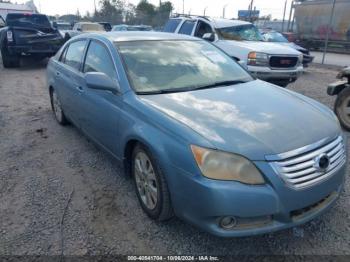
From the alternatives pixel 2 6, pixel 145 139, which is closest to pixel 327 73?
pixel 145 139

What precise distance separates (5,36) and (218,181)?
11.6 metres

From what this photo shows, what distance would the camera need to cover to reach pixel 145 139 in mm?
2732

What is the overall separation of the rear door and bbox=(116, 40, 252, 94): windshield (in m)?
0.96

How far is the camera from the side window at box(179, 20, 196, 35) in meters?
9.20

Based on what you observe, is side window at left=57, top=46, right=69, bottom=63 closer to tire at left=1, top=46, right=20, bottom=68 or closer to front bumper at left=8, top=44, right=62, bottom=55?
front bumper at left=8, top=44, right=62, bottom=55

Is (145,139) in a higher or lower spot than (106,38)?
lower

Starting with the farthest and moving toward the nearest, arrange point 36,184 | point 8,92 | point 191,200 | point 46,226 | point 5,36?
1. point 5,36
2. point 8,92
3. point 36,184
4. point 46,226
5. point 191,200

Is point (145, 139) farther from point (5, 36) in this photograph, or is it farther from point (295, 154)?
point (5, 36)

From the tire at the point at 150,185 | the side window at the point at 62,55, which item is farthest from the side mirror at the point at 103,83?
the side window at the point at 62,55

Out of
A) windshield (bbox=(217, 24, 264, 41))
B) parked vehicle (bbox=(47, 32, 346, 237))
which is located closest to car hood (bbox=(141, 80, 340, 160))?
parked vehicle (bbox=(47, 32, 346, 237))

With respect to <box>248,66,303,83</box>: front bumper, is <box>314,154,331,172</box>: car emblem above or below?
above

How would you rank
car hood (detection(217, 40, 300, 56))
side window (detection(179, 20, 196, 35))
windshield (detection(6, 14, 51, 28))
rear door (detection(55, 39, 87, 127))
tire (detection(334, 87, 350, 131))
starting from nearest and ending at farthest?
rear door (detection(55, 39, 87, 127)), tire (detection(334, 87, 350, 131)), car hood (detection(217, 40, 300, 56)), side window (detection(179, 20, 196, 35)), windshield (detection(6, 14, 51, 28))

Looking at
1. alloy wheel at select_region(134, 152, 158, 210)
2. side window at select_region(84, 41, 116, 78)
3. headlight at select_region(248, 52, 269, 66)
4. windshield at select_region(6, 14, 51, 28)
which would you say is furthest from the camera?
windshield at select_region(6, 14, 51, 28)

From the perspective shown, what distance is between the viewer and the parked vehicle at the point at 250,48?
7543mm
